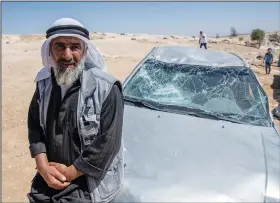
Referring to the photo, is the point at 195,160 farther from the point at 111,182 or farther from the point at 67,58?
the point at 67,58

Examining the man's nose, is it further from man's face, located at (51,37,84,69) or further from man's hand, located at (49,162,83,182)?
man's hand, located at (49,162,83,182)

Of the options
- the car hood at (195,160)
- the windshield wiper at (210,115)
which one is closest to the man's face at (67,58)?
the car hood at (195,160)

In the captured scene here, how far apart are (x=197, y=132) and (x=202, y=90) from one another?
879mm

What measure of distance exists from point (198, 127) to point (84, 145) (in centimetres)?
128

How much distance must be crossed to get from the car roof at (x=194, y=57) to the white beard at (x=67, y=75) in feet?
7.38

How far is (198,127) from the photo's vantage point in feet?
9.36

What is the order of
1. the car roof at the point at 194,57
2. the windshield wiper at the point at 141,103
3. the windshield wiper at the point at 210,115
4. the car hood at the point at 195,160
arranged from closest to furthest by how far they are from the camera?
the car hood at the point at 195,160 → the windshield wiper at the point at 210,115 → the windshield wiper at the point at 141,103 → the car roof at the point at 194,57

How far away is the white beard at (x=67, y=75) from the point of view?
1.96 meters

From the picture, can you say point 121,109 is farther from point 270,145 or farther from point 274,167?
point 270,145

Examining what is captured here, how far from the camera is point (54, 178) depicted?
6.36 feet

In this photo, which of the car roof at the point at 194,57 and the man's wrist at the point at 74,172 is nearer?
the man's wrist at the point at 74,172

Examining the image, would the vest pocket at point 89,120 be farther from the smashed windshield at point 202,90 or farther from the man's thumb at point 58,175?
the smashed windshield at point 202,90

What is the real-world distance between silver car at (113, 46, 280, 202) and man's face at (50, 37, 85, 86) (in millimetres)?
778

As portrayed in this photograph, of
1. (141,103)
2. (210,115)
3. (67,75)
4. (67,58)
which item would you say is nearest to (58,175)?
(67,75)
